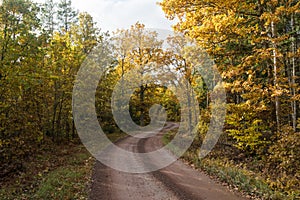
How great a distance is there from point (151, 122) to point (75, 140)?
58.9 feet

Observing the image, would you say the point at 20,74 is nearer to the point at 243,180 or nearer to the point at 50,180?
the point at 50,180

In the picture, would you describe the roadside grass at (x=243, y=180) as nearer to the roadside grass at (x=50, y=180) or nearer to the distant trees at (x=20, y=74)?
the roadside grass at (x=50, y=180)

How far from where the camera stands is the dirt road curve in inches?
305

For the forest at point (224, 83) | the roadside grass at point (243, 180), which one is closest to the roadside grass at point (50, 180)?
the forest at point (224, 83)

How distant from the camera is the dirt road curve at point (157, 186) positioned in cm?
774

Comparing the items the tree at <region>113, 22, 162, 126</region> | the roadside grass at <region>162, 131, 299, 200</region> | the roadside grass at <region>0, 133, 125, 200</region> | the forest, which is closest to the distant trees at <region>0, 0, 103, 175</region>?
the forest

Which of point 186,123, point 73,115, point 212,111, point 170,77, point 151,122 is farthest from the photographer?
point 151,122

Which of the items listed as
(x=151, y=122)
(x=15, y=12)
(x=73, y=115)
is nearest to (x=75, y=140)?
(x=73, y=115)

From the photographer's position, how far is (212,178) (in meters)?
9.87

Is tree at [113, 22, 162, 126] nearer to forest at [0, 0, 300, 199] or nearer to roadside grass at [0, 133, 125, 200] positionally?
forest at [0, 0, 300, 199]

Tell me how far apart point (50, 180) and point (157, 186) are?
13.1ft

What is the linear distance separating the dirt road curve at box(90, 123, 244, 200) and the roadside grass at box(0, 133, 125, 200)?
50 centimetres

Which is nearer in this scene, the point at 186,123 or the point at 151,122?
the point at 186,123

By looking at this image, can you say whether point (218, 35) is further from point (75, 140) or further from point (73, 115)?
point (75, 140)
